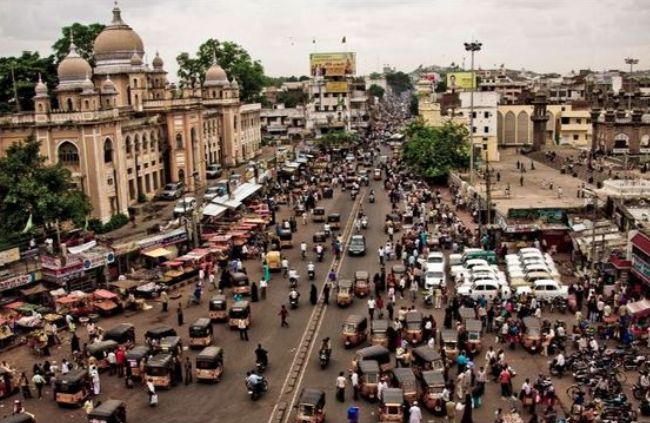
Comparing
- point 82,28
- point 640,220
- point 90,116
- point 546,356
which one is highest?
point 82,28

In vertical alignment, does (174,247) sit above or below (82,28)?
below

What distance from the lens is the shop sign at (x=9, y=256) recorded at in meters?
34.6

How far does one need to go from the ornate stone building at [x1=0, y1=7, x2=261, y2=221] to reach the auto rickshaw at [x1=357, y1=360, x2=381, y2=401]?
32979 millimetres

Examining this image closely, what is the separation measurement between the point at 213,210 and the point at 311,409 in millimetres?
29159

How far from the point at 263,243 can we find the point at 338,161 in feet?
148

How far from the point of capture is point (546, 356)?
26.1 m

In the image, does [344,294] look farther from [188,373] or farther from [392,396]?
[392,396]

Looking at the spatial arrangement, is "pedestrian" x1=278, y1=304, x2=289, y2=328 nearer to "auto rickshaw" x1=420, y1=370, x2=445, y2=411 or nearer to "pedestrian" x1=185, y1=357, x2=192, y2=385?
"pedestrian" x1=185, y1=357, x2=192, y2=385

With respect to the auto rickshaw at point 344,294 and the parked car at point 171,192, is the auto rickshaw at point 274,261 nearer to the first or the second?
the auto rickshaw at point 344,294

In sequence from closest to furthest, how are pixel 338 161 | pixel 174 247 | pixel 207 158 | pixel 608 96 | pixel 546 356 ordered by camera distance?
pixel 546 356
pixel 174 247
pixel 207 158
pixel 338 161
pixel 608 96

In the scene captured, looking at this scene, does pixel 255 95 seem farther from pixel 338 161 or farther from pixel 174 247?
pixel 174 247

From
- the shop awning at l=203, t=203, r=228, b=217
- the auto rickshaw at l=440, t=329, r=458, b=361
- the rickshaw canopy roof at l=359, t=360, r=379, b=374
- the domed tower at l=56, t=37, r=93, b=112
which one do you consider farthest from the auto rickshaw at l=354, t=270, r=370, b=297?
the domed tower at l=56, t=37, r=93, b=112

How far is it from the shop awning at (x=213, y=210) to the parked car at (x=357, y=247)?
10387 mm

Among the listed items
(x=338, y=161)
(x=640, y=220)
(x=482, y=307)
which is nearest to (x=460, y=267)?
(x=482, y=307)
